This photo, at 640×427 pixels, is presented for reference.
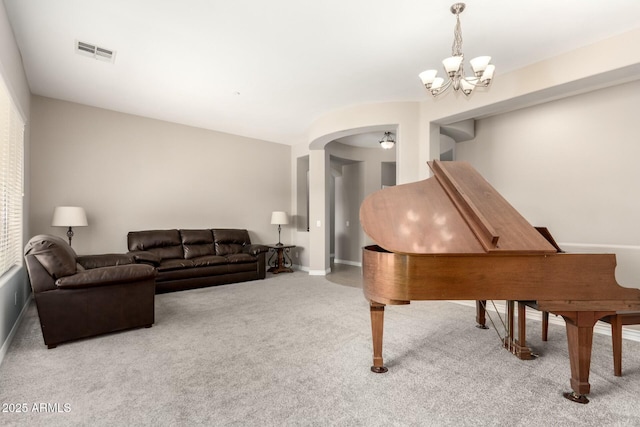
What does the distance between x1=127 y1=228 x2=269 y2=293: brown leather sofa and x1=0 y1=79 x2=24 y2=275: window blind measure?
1362 mm

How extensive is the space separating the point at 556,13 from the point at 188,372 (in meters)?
3.95

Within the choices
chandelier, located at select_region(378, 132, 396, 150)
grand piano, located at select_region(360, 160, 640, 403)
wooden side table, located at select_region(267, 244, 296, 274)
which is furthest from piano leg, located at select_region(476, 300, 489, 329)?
wooden side table, located at select_region(267, 244, 296, 274)

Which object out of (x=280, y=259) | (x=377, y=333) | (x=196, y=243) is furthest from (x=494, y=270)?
(x=280, y=259)

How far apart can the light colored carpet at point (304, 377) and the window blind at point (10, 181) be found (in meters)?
0.79

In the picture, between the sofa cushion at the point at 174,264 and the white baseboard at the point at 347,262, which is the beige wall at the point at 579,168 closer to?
the white baseboard at the point at 347,262

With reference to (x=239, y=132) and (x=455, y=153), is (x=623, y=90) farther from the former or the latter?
(x=239, y=132)

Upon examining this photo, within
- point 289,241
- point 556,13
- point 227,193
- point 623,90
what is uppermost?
point 556,13

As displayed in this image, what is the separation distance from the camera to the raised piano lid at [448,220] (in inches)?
71.4

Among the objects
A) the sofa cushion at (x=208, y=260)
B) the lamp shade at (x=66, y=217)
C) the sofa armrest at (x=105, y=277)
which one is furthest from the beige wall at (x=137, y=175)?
the sofa armrest at (x=105, y=277)

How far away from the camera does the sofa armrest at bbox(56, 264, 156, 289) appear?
8.55ft

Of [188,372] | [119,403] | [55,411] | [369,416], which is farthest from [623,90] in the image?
[55,411]

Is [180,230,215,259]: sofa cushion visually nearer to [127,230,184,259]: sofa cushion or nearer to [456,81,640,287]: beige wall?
[127,230,184,259]: sofa cushion

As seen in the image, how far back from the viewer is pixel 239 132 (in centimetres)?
620

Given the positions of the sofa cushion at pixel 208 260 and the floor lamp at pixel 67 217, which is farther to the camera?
the sofa cushion at pixel 208 260
